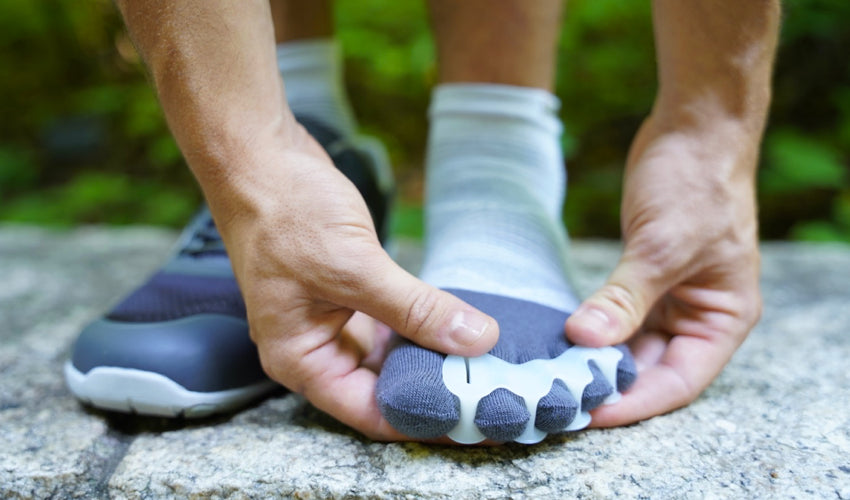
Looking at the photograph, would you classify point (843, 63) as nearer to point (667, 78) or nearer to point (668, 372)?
point (667, 78)

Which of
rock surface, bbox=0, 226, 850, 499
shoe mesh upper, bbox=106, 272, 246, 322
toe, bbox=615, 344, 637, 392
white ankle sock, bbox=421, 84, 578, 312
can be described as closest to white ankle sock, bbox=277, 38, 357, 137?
white ankle sock, bbox=421, 84, 578, 312

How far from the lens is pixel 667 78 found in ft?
2.15

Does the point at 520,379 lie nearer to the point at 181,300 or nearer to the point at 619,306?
the point at 619,306

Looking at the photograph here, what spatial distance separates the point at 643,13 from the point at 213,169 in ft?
5.50

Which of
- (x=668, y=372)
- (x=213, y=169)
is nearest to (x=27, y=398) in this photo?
(x=213, y=169)

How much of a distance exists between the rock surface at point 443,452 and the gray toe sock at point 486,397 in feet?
0.13

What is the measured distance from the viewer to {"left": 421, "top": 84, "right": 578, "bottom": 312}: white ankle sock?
67 centimetres

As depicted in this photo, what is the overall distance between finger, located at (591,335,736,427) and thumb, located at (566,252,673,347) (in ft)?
0.16

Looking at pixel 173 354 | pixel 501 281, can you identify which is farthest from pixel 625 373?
pixel 173 354

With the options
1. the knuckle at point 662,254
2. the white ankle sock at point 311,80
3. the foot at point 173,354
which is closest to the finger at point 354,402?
the foot at point 173,354

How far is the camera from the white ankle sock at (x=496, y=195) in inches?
26.3

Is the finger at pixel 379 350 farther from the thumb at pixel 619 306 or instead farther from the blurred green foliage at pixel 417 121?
the blurred green foliage at pixel 417 121

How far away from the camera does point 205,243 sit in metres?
0.77

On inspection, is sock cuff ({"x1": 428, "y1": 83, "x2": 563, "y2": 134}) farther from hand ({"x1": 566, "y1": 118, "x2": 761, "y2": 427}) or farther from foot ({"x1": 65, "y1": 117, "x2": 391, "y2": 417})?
foot ({"x1": 65, "y1": 117, "x2": 391, "y2": 417})
